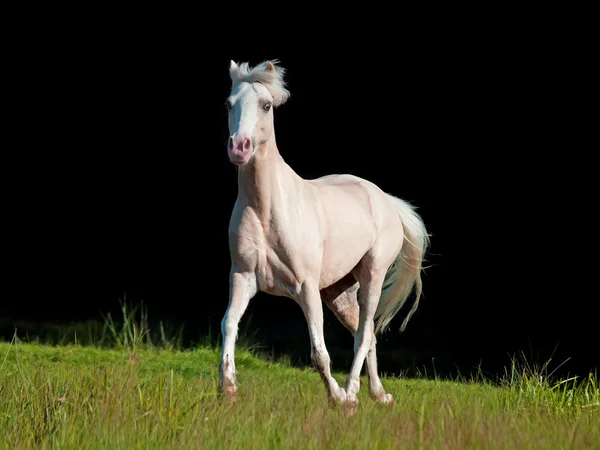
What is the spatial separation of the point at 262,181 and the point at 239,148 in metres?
0.43

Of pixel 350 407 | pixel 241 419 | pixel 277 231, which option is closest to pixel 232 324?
pixel 277 231

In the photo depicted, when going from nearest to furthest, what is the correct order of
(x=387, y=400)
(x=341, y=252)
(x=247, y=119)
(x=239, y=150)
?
(x=239, y=150), (x=247, y=119), (x=341, y=252), (x=387, y=400)

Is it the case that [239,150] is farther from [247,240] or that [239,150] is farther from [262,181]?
[247,240]

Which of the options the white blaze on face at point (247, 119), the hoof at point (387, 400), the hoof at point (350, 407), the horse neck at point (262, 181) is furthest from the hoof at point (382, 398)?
the white blaze on face at point (247, 119)

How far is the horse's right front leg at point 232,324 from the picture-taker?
16.0ft

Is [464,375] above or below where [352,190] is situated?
below

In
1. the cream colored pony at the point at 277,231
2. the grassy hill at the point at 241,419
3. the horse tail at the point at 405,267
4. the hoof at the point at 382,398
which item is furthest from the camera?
the horse tail at the point at 405,267

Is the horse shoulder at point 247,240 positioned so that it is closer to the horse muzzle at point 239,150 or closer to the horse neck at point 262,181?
the horse neck at point 262,181

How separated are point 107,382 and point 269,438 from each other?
85 cm

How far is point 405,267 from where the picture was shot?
6785 mm

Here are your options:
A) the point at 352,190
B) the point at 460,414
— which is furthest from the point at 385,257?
the point at 460,414

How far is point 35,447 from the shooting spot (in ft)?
12.5

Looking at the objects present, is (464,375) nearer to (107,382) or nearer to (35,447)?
(107,382)

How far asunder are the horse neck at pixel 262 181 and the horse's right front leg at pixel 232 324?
1.18 feet
